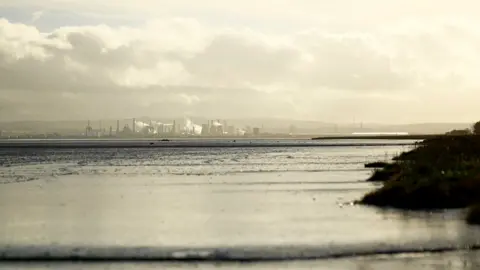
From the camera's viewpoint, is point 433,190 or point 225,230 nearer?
point 225,230

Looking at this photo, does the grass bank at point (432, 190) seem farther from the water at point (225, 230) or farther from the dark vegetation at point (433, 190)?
the water at point (225, 230)

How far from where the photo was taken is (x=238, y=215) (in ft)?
115

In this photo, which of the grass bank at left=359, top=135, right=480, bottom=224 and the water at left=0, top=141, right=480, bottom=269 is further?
the grass bank at left=359, top=135, right=480, bottom=224

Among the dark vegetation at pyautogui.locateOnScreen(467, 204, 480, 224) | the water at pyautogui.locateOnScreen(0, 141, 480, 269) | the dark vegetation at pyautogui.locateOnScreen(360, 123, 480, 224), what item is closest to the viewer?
the water at pyautogui.locateOnScreen(0, 141, 480, 269)

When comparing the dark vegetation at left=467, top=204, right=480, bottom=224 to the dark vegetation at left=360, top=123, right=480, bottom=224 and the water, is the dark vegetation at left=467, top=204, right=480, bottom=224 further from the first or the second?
the dark vegetation at left=360, top=123, right=480, bottom=224

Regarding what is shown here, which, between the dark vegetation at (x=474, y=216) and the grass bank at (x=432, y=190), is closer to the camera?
the dark vegetation at (x=474, y=216)

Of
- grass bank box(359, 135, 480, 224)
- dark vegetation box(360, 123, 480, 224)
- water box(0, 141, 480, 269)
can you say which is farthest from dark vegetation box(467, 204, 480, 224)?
grass bank box(359, 135, 480, 224)

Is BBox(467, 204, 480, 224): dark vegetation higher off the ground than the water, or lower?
higher

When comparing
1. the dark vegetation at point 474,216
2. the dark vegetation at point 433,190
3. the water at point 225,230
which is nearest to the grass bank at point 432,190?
the dark vegetation at point 433,190

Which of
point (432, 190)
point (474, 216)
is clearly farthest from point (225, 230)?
point (432, 190)

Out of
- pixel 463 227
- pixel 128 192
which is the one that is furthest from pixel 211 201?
pixel 463 227

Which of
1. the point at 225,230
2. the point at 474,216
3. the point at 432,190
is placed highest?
the point at 432,190

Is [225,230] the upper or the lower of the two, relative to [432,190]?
lower

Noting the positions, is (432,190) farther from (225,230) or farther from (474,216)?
(225,230)
